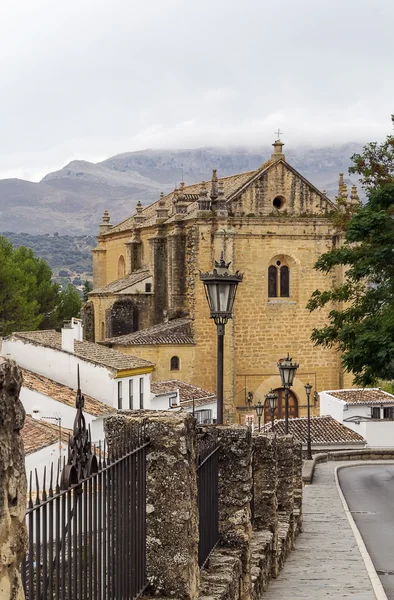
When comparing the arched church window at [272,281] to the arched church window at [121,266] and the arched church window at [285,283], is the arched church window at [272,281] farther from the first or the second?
the arched church window at [121,266]

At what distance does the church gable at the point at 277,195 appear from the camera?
50625mm

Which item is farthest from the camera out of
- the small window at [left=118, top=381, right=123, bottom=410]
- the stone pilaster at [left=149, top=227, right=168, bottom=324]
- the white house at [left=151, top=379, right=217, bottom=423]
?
the stone pilaster at [left=149, top=227, right=168, bottom=324]

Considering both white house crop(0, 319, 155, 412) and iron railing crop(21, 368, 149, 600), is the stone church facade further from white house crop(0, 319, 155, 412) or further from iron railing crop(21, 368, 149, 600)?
iron railing crop(21, 368, 149, 600)

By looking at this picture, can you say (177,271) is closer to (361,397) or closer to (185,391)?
(185,391)

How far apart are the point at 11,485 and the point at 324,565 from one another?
11.4 meters

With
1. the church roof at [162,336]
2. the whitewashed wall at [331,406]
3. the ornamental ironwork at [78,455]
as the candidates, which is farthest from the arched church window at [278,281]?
the ornamental ironwork at [78,455]

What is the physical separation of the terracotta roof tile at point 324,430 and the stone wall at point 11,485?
39.8 metres

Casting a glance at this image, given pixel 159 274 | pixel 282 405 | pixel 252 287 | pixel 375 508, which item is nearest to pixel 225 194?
pixel 252 287

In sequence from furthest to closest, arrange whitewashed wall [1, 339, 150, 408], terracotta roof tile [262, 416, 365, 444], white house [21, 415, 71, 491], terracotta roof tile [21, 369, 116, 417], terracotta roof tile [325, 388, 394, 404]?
terracotta roof tile [325, 388, 394, 404], terracotta roof tile [262, 416, 365, 444], whitewashed wall [1, 339, 150, 408], terracotta roof tile [21, 369, 116, 417], white house [21, 415, 71, 491]

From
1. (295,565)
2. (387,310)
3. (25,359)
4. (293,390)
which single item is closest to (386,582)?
(295,565)

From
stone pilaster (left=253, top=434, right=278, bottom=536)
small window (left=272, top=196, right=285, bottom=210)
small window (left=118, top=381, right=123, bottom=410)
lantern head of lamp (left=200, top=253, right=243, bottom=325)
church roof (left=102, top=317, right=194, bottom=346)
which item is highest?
small window (left=272, top=196, right=285, bottom=210)

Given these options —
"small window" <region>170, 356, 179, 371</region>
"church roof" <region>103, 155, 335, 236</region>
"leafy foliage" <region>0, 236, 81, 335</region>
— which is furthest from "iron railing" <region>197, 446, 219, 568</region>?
"leafy foliage" <region>0, 236, 81, 335</region>

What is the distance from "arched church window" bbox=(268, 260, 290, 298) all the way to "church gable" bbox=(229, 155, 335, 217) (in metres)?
2.64

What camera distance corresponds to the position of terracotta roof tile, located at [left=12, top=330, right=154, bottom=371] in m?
35.5
